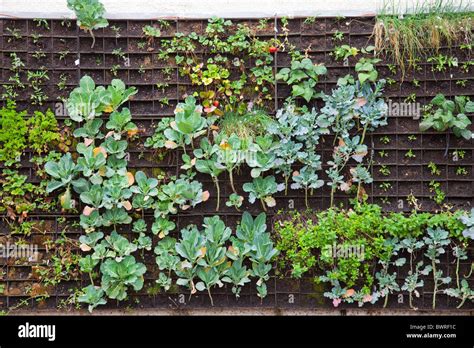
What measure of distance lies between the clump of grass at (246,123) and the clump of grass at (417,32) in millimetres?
1101

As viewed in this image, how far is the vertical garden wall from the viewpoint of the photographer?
4715 millimetres

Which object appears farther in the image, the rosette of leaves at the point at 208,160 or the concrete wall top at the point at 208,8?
the concrete wall top at the point at 208,8

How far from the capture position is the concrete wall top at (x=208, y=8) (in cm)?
498

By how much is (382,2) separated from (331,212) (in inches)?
72.1

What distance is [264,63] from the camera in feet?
16.3

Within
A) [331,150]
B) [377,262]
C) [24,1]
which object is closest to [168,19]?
[24,1]

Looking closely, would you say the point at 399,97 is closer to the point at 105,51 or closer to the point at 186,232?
the point at 186,232

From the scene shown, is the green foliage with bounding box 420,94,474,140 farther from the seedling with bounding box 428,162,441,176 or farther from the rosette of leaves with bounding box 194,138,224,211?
the rosette of leaves with bounding box 194,138,224,211

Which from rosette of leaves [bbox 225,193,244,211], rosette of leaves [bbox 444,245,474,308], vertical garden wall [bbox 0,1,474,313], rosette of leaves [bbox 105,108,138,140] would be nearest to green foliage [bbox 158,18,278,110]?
vertical garden wall [bbox 0,1,474,313]

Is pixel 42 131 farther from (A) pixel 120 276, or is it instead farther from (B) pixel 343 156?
(B) pixel 343 156
